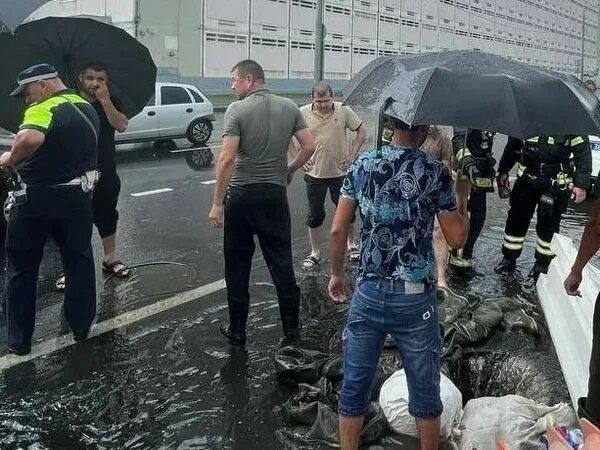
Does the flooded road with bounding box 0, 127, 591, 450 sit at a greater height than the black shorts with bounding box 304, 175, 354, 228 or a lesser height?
lesser

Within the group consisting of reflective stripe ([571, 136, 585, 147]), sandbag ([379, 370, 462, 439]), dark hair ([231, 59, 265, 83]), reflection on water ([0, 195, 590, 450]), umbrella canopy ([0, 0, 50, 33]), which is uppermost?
umbrella canopy ([0, 0, 50, 33])

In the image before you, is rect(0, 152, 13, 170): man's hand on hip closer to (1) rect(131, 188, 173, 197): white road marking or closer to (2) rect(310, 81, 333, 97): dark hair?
(2) rect(310, 81, 333, 97): dark hair

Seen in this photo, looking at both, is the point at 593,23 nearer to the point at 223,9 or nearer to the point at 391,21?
the point at 391,21

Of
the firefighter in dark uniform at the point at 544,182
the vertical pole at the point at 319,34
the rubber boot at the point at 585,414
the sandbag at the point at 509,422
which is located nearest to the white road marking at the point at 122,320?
the sandbag at the point at 509,422

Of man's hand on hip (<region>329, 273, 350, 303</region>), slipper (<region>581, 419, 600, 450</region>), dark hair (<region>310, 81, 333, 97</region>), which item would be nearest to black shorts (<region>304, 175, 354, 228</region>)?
dark hair (<region>310, 81, 333, 97</region>)

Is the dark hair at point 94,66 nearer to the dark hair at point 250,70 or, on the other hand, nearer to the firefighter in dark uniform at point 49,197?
the firefighter in dark uniform at point 49,197

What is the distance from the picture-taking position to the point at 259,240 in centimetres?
436

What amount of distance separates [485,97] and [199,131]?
14.2 meters

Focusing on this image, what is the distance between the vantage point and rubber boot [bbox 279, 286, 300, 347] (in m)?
4.49

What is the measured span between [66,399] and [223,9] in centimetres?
3522

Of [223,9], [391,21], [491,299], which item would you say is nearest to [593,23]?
[391,21]

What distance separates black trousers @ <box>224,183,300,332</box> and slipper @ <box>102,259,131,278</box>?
72.5 inches

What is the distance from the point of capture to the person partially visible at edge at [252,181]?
410cm

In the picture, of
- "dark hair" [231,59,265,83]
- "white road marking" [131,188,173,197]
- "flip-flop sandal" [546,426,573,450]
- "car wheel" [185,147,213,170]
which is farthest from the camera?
"car wheel" [185,147,213,170]
